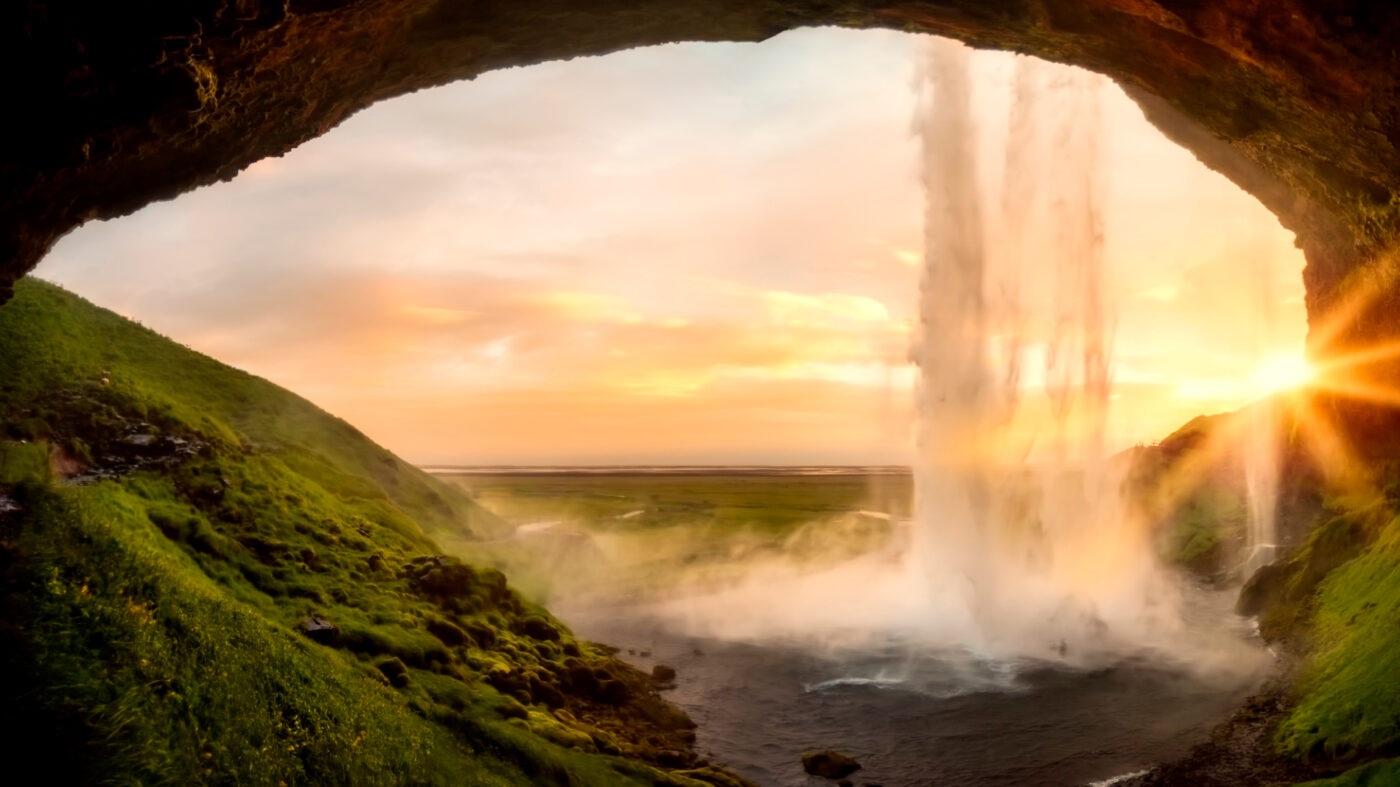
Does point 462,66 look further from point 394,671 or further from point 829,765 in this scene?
point 829,765

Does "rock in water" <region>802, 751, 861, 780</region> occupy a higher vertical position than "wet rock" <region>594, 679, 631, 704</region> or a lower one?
lower

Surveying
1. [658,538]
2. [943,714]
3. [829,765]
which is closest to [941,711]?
[943,714]

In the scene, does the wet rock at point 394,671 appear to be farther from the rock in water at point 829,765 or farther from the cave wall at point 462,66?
the rock in water at point 829,765

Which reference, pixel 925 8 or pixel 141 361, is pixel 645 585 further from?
pixel 925 8

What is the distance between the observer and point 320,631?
30500 mm

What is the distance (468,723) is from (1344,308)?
4562 centimetres

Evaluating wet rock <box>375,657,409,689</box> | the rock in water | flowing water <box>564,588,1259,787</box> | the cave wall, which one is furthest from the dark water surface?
the cave wall

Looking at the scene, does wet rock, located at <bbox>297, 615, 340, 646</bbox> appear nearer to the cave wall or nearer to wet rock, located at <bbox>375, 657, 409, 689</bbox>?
wet rock, located at <bbox>375, 657, 409, 689</bbox>

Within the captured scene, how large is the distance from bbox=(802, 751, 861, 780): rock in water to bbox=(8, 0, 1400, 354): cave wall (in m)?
31.3

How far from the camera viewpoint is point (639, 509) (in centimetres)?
17050

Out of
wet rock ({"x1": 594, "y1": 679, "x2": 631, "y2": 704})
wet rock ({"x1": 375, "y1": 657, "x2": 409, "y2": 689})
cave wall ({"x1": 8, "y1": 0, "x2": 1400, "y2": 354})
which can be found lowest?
wet rock ({"x1": 375, "y1": 657, "x2": 409, "y2": 689})

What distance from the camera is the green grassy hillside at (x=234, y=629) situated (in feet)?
62.4

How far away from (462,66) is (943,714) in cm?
4024

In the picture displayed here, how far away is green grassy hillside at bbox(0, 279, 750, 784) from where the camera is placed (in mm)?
19031
